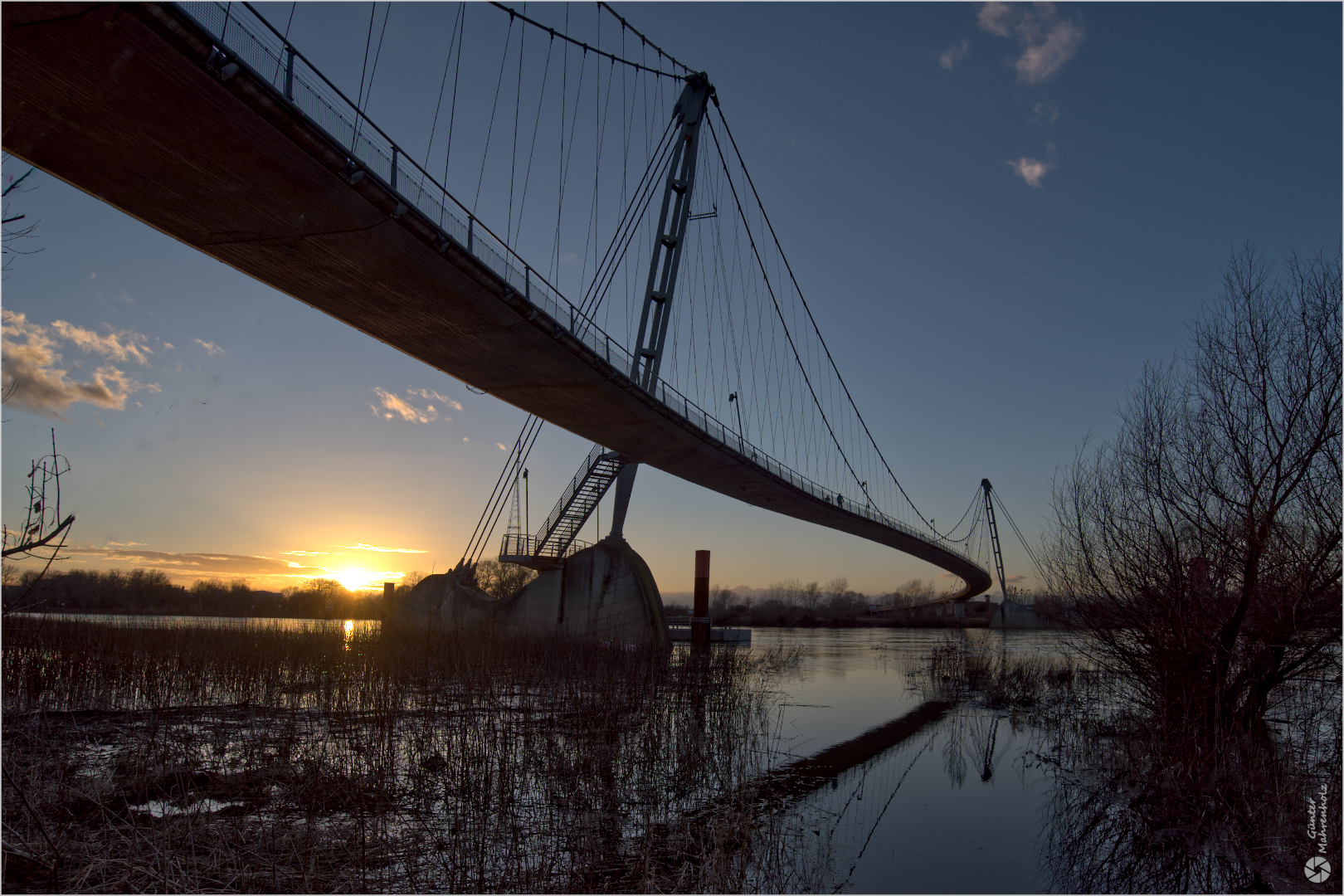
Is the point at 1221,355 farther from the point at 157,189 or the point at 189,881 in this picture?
the point at 157,189

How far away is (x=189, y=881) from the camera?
4977mm

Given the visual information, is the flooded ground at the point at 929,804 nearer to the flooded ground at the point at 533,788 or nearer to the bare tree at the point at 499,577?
the flooded ground at the point at 533,788

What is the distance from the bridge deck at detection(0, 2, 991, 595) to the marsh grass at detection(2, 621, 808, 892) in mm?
6487

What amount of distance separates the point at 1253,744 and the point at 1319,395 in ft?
13.8

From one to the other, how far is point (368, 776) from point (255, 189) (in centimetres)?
853

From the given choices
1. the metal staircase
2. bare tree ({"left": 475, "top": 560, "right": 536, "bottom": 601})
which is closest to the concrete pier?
the metal staircase

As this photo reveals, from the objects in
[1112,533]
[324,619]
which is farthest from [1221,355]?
[324,619]

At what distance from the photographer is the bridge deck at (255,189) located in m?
8.74

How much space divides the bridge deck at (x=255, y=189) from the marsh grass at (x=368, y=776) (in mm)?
6487

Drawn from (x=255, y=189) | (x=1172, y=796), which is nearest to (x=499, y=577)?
(x=255, y=189)

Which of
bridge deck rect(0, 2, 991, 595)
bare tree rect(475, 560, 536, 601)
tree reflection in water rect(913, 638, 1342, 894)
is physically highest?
bridge deck rect(0, 2, 991, 595)

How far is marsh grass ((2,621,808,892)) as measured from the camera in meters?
5.49

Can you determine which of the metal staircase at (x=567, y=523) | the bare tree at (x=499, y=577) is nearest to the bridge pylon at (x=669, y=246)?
the metal staircase at (x=567, y=523)

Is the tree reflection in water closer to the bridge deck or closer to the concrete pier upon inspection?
the bridge deck
